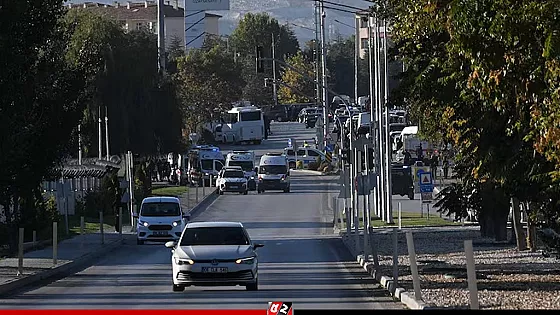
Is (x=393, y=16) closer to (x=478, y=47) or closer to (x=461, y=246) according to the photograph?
(x=478, y=47)

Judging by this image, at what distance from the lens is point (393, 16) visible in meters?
25.8

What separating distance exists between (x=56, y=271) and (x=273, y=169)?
4711 centimetres

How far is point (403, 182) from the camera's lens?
70812 mm

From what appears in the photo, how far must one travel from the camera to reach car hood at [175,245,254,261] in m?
24.4

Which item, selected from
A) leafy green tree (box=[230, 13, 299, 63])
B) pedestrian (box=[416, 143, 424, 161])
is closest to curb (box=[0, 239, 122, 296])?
pedestrian (box=[416, 143, 424, 161])

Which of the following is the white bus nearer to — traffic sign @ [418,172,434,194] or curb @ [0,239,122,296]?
traffic sign @ [418,172,434,194]

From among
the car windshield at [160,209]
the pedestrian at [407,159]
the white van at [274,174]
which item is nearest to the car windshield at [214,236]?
the car windshield at [160,209]

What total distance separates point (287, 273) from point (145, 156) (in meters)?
46.6

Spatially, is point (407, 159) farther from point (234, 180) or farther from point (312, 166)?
point (312, 166)

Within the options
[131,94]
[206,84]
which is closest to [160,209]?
[131,94]

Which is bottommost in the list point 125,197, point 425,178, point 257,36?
point 125,197

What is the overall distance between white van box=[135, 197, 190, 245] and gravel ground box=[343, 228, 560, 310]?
6.77 m

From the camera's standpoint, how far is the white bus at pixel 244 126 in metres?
114

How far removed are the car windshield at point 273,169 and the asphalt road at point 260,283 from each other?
78.4 ft
